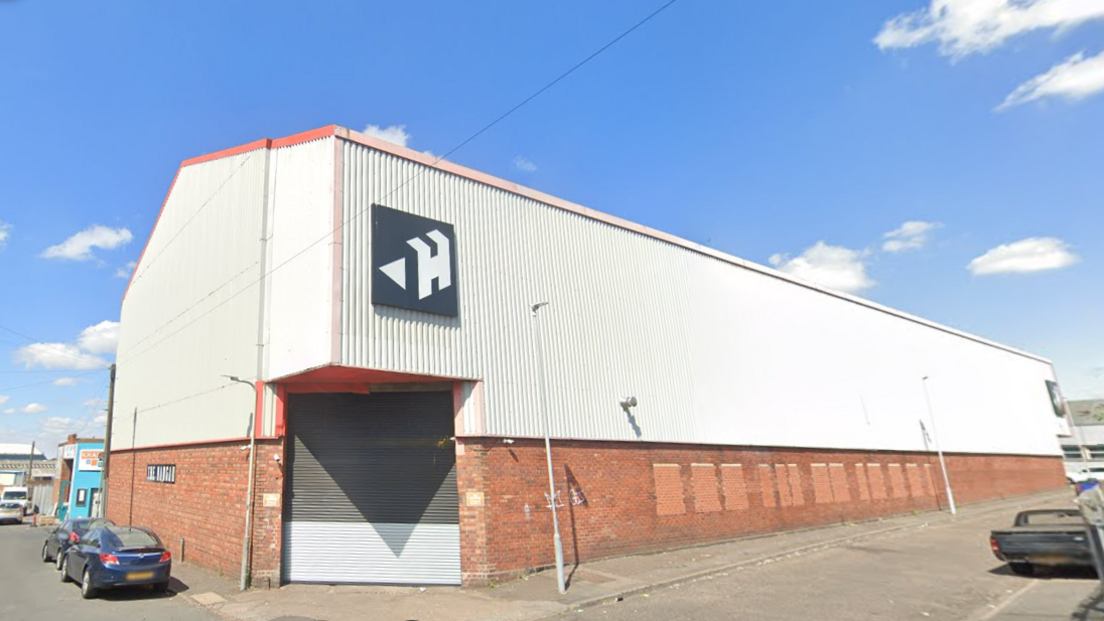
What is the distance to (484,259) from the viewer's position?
1641cm

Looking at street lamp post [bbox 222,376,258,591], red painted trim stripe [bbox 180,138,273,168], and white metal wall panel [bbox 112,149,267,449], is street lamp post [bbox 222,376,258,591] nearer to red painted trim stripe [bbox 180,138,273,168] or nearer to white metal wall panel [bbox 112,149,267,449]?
white metal wall panel [bbox 112,149,267,449]

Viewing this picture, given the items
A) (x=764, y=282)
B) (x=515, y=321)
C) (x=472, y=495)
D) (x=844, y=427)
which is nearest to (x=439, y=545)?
(x=472, y=495)

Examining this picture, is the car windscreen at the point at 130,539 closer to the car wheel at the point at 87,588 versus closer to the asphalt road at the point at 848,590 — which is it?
the car wheel at the point at 87,588

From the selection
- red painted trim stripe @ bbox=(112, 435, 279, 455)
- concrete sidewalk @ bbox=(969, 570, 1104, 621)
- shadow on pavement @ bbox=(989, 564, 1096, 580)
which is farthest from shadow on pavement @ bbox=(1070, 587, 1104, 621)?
red painted trim stripe @ bbox=(112, 435, 279, 455)

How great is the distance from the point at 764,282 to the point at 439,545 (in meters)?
19.9

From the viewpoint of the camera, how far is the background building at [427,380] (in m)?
14.0

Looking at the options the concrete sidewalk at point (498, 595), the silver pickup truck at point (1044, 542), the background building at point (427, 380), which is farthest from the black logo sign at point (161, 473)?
the silver pickup truck at point (1044, 542)

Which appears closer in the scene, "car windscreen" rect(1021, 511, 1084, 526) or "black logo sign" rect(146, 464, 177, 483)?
"car windscreen" rect(1021, 511, 1084, 526)

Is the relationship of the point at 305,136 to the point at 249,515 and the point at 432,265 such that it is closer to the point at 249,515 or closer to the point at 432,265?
the point at 432,265

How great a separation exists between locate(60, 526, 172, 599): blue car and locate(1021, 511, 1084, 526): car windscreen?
815 inches

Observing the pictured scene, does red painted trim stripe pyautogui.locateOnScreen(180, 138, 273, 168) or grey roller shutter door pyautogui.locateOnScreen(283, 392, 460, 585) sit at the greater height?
red painted trim stripe pyautogui.locateOnScreen(180, 138, 273, 168)

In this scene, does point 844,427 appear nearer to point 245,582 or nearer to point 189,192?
point 245,582

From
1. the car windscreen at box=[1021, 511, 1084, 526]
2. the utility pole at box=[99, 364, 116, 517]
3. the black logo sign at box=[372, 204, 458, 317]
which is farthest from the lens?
the utility pole at box=[99, 364, 116, 517]

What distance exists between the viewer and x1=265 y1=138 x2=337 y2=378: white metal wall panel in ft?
43.2
